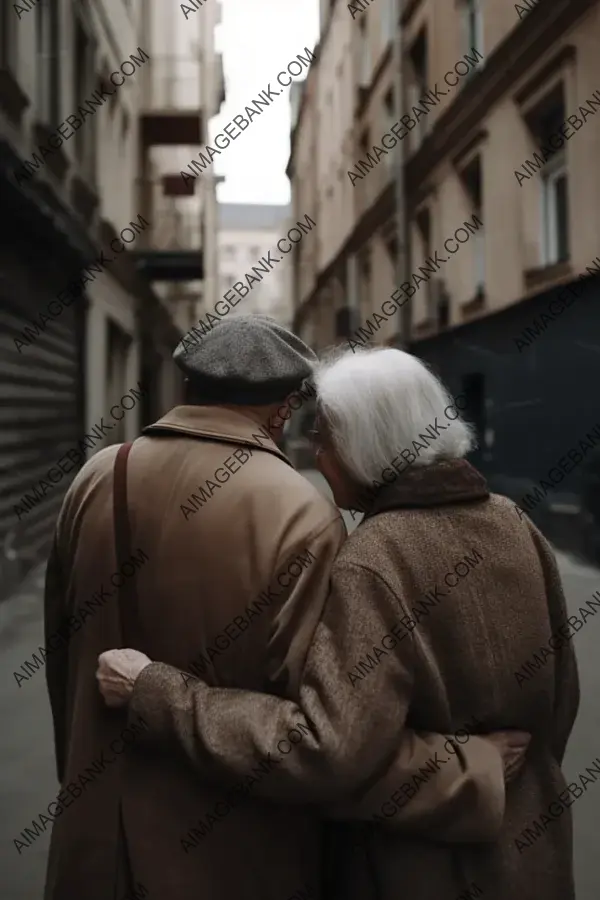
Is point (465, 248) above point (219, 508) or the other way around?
above

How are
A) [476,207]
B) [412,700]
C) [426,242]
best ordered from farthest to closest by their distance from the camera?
[426,242], [476,207], [412,700]

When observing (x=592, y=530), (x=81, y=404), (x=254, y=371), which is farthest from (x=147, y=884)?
(x=81, y=404)

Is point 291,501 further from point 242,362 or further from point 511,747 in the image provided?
point 511,747

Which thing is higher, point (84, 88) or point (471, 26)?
point (471, 26)

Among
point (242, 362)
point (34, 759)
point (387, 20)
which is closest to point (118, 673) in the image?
point (242, 362)

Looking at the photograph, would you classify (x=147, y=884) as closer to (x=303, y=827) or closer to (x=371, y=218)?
(x=303, y=827)

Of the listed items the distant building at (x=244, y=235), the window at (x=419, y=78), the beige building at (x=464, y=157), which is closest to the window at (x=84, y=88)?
the beige building at (x=464, y=157)

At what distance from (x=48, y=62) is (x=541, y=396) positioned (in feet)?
20.3

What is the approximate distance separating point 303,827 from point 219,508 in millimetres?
594

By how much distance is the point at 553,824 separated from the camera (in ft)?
5.29

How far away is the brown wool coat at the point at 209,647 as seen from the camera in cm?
147

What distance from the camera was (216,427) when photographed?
5.31 feet

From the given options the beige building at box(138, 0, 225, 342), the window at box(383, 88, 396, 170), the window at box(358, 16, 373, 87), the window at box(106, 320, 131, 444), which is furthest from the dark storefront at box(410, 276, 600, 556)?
the window at box(358, 16, 373, 87)

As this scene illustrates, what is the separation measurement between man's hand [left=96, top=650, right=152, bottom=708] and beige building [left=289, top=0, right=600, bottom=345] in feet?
14.1
